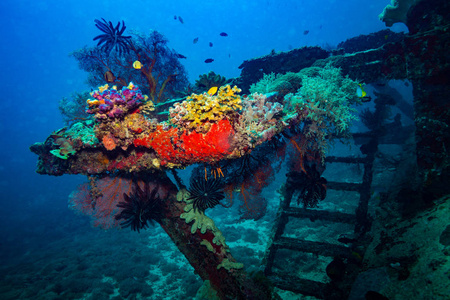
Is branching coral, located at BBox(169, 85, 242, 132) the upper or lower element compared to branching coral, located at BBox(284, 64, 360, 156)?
lower

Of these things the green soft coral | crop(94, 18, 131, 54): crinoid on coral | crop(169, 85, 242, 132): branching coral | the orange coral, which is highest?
crop(94, 18, 131, 54): crinoid on coral

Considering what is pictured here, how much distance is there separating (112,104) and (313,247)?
491cm

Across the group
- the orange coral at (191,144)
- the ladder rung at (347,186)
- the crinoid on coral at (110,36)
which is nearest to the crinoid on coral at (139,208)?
the orange coral at (191,144)

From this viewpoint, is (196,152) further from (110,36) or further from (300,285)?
(110,36)

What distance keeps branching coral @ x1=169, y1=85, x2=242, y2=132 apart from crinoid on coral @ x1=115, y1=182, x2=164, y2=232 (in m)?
1.93

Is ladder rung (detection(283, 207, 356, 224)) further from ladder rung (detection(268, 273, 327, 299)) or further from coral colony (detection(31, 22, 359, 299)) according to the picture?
ladder rung (detection(268, 273, 327, 299))

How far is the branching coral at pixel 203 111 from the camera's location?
9.34 ft

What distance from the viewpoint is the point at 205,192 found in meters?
4.00

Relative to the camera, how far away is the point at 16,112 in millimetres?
119000

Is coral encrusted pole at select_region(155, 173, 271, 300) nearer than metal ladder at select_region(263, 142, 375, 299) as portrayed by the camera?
Yes

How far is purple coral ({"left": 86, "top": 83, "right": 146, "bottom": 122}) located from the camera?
9.96 feet

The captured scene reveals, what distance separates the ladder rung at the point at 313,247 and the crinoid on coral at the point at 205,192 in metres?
2.28

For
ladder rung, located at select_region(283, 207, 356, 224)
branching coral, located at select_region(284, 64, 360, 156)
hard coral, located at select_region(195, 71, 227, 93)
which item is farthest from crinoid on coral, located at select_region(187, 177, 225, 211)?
hard coral, located at select_region(195, 71, 227, 93)

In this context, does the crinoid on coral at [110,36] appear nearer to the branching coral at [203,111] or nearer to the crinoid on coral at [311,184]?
the branching coral at [203,111]
